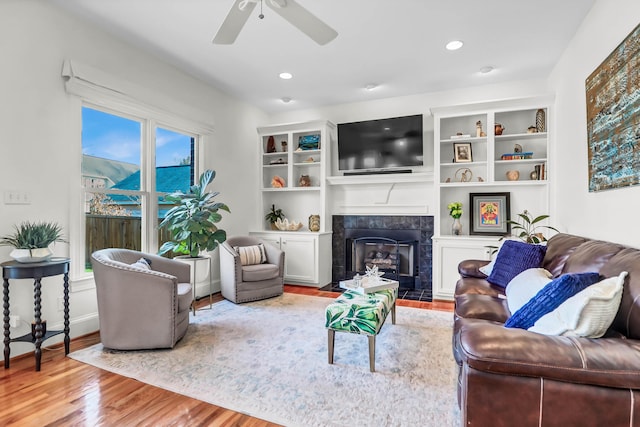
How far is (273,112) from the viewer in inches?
220

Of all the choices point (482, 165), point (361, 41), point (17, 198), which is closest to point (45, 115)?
point (17, 198)

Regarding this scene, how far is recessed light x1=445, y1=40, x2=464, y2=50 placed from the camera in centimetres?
326

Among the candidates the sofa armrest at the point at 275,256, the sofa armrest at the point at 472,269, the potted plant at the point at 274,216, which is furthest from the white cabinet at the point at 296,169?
the sofa armrest at the point at 472,269

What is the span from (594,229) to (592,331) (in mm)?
1791

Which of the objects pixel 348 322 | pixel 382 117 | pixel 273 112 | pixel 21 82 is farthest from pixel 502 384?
pixel 273 112

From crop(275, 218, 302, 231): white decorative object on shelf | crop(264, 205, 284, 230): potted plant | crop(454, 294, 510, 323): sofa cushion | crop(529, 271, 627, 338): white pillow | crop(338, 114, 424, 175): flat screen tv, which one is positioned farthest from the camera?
crop(264, 205, 284, 230): potted plant

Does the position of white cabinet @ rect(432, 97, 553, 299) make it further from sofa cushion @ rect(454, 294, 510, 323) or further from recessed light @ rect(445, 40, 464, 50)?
sofa cushion @ rect(454, 294, 510, 323)

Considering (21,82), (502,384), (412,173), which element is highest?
(21,82)

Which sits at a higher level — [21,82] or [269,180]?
[21,82]

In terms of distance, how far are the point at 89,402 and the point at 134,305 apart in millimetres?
752

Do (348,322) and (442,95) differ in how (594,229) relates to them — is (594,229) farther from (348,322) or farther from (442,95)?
(442,95)

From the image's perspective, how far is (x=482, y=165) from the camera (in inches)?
171

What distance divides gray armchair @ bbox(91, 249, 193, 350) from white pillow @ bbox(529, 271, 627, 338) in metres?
2.45

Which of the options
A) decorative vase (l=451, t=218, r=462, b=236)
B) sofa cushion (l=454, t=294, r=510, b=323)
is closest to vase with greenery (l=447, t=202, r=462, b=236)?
decorative vase (l=451, t=218, r=462, b=236)
